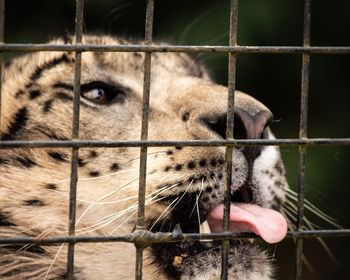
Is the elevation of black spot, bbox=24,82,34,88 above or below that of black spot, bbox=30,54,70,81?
below

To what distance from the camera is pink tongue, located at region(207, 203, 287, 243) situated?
2.33 meters

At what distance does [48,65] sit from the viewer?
312cm

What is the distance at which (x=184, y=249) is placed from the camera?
2.48 meters

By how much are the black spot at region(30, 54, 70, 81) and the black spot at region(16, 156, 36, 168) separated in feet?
1.42

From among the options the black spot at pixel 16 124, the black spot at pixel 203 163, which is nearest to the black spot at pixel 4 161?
the black spot at pixel 16 124

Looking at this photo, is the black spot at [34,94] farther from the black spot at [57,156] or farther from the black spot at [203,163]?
the black spot at [203,163]

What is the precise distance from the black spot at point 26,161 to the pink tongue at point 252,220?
2.26 feet

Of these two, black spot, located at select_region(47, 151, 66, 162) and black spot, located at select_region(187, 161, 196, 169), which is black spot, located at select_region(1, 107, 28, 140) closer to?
black spot, located at select_region(47, 151, 66, 162)

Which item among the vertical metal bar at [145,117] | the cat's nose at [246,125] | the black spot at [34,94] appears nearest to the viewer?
the vertical metal bar at [145,117]

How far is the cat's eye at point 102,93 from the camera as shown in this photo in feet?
9.91

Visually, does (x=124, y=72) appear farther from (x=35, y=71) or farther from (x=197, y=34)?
(x=197, y=34)

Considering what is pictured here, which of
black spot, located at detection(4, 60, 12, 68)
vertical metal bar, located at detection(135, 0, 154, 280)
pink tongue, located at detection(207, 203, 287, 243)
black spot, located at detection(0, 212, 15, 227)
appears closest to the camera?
vertical metal bar, located at detection(135, 0, 154, 280)

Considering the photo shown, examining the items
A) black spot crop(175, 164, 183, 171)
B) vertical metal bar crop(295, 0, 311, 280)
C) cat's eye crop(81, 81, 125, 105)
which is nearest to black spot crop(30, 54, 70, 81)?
cat's eye crop(81, 81, 125, 105)

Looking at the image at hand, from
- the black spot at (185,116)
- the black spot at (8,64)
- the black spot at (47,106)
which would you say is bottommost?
the black spot at (185,116)
